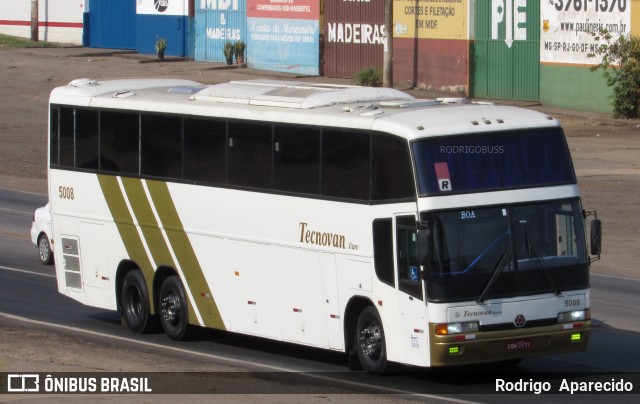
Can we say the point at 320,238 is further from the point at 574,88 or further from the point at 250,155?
the point at 574,88

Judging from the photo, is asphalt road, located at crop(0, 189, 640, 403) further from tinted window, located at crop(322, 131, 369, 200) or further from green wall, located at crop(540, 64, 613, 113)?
green wall, located at crop(540, 64, 613, 113)

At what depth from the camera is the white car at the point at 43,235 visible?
25.0 meters

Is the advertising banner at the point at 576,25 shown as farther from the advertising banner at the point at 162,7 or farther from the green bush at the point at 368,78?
the advertising banner at the point at 162,7

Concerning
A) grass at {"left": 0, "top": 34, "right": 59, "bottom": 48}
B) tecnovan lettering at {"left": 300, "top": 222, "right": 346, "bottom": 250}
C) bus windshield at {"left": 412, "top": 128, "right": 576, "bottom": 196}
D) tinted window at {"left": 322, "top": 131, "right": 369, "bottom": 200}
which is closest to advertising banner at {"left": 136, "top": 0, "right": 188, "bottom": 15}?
grass at {"left": 0, "top": 34, "right": 59, "bottom": 48}

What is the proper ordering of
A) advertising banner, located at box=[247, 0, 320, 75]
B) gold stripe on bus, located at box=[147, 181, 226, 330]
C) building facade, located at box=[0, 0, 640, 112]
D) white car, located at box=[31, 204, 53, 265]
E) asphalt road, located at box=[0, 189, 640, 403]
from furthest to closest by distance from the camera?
advertising banner, located at box=[247, 0, 320, 75], building facade, located at box=[0, 0, 640, 112], white car, located at box=[31, 204, 53, 265], gold stripe on bus, located at box=[147, 181, 226, 330], asphalt road, located at box=[0, 189, 640, 403]

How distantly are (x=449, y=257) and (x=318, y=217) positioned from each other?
219 cm

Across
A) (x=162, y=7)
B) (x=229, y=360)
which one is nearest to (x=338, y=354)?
(x=229, y=360)

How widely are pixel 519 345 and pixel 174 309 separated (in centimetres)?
594

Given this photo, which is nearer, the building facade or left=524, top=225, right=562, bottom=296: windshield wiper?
left=524, top=225, right=562, bottom=296: windshield wiper

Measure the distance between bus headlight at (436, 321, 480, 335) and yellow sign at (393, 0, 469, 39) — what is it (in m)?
36.3

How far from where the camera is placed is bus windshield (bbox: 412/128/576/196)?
13.9 m

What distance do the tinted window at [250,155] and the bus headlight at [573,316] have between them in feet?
13.4

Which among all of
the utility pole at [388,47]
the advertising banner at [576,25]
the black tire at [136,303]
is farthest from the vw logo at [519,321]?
the utility pole at [388,47]

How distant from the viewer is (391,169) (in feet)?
Answer: 47.0
